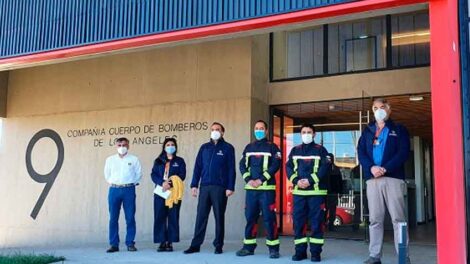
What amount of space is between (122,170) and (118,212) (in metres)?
0.63

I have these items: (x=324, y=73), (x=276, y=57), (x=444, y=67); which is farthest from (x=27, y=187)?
(x=444, y=67)

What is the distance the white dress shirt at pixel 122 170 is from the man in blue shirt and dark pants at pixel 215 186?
1088 mm

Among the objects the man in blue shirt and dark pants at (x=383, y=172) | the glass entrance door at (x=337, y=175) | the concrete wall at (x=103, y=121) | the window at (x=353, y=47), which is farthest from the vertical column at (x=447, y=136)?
the glass entrance door at (x=337, y=175)

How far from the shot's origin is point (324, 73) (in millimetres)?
9891

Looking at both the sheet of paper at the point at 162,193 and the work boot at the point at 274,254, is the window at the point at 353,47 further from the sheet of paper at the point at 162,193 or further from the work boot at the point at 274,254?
the work boot at the point at 274,254

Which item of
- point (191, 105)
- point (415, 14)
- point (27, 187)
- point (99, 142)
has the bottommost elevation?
point (27, 187)

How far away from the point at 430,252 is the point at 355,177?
3.26 meters

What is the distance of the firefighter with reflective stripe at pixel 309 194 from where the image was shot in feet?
20.9

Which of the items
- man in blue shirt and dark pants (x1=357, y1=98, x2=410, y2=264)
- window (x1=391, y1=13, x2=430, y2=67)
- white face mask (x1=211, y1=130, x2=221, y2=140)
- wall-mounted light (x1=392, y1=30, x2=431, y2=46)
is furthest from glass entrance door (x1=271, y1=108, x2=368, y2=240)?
man in blue shirt and dark pants (x1=357, y1=98, x2=410, y2=264)

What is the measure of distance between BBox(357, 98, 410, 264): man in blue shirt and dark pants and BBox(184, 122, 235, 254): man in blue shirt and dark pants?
199 cm

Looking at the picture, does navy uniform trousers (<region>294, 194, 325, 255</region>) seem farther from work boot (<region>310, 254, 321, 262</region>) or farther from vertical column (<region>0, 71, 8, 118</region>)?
vertical column (<region>0, 71, 8, 118</region>)

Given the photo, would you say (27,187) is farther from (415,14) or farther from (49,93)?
(415,14)

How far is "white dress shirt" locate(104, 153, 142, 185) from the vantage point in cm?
772

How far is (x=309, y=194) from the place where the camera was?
6.45 m
